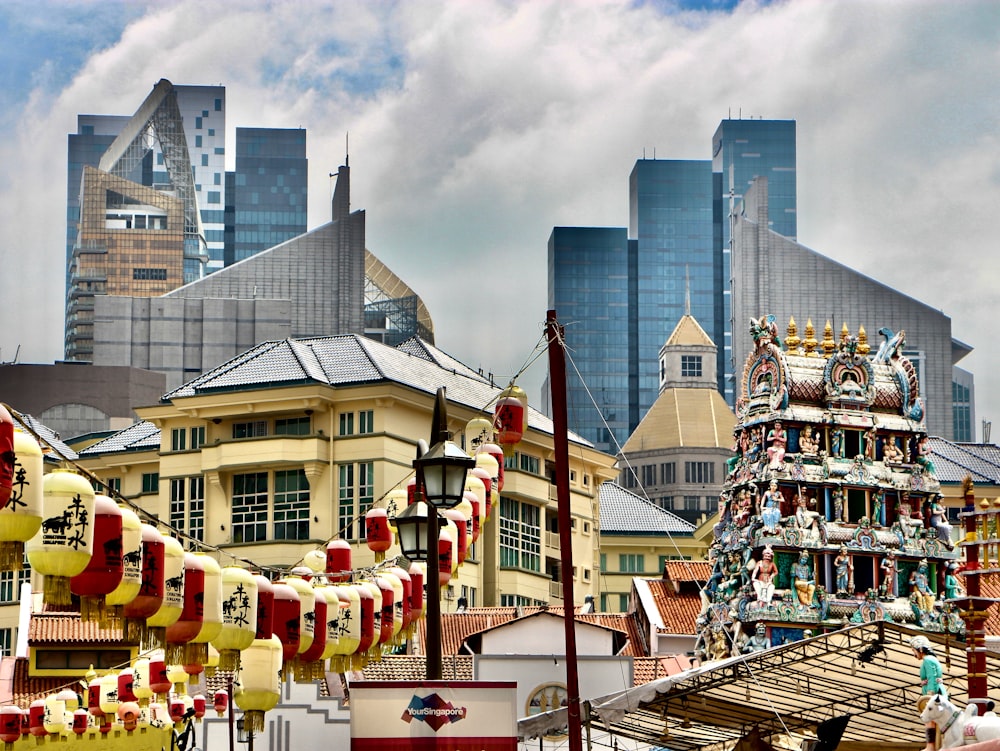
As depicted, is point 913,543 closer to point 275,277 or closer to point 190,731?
point 190,731

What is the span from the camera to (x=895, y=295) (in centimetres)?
19538

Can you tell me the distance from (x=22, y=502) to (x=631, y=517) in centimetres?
9145

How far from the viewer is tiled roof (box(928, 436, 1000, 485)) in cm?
8881

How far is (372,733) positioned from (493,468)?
14.5 m

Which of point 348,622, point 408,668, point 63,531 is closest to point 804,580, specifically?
point 408,668

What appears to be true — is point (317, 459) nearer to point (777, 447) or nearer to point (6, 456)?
point (777, 447)

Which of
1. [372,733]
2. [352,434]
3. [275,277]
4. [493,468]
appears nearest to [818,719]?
[493,468]

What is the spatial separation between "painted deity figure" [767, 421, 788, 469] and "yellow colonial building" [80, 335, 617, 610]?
2336 centimetres

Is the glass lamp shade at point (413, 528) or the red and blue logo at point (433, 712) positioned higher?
the glass lamp shade at point (413, 528)

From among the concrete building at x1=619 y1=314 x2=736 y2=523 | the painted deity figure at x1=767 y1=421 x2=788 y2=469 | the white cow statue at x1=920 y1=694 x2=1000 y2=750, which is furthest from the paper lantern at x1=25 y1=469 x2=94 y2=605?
the concrete building at x1=619 y1=314 x2=736 y2=523

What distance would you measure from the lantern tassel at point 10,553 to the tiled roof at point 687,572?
47757 mm

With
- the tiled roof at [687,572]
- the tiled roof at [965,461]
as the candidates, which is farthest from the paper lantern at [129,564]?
the tiled roof at [965,461]

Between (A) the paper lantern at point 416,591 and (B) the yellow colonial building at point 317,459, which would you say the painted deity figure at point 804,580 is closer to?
(A) the paper lantern at point 416,591

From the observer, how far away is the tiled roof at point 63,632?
192ft
